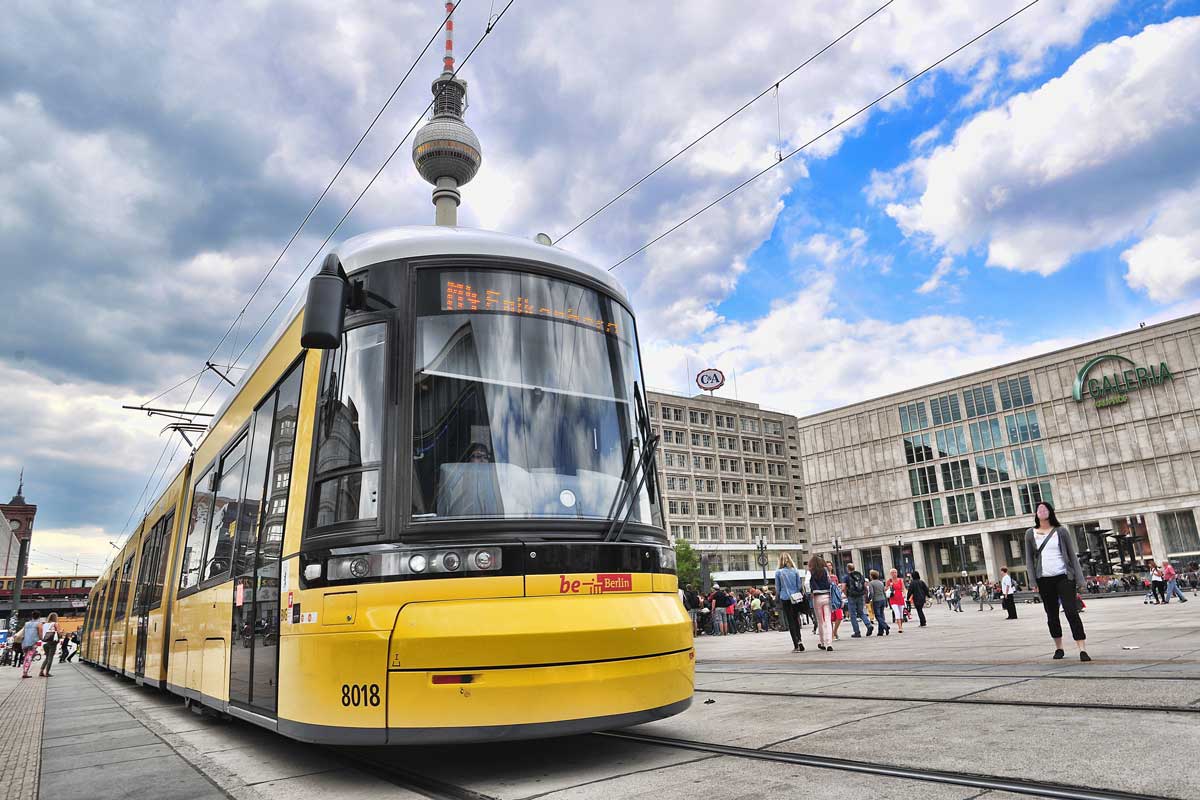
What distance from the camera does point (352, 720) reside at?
14.4 feet

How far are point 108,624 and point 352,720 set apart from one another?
18.8 metres

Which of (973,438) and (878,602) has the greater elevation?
(973,438)

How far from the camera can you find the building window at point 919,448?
78.0 m

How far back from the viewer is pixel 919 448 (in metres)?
78.8

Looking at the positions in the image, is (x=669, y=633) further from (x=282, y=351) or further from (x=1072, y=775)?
(x=282, y=351)

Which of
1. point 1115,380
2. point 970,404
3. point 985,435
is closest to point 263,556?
point 1115,380

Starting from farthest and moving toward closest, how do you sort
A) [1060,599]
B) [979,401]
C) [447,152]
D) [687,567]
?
[979,401], [687,567], [447,152], [1060,599]

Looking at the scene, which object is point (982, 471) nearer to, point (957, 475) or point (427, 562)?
point (957, 475)

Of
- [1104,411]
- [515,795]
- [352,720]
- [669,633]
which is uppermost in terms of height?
[1104,411]

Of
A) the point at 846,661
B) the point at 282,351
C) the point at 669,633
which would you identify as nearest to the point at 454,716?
the point at 669,633

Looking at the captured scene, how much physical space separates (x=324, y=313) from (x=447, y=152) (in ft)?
63.7

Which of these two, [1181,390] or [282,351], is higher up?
[1181,390]

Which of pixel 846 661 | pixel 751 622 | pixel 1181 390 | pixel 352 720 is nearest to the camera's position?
pixel 352 720

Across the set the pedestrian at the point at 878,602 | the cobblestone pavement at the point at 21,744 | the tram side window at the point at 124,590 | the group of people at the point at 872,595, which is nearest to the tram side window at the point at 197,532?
the cobblestone pavement at the point at 21,744
